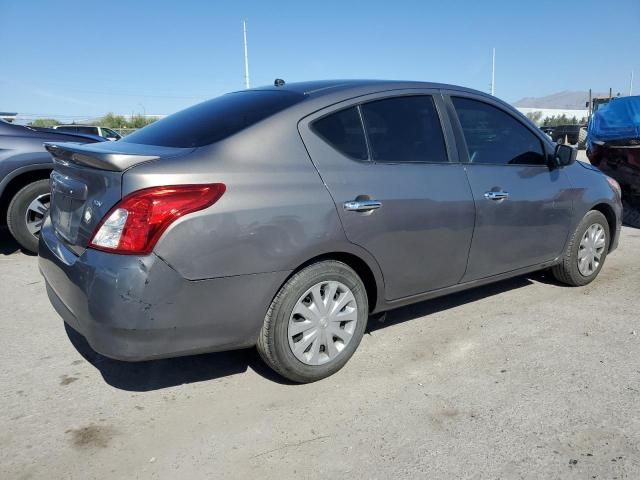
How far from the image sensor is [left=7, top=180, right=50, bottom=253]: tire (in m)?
5.14

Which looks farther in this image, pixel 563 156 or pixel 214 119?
pixel 563 156

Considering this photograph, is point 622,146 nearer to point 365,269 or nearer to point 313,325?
point 365,269

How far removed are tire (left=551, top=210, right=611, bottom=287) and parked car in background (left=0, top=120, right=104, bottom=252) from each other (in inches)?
195

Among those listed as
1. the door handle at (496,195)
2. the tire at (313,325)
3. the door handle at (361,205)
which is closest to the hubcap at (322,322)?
the tire at (313,325)

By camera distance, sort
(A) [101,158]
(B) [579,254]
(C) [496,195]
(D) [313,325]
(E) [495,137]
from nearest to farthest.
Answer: (A) [101,158] → (D) [313,325] → (C) [496,195] → (E) [495,137] → (B) [579,254]

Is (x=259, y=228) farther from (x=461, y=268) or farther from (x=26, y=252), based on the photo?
(x=26, y=252)

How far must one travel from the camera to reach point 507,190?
11.8 feet

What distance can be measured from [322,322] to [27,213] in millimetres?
3884

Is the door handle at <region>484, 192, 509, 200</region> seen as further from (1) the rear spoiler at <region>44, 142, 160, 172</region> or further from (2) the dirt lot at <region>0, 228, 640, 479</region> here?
(1) the rear spoiler at <region>44, 142, 160, 172</region>

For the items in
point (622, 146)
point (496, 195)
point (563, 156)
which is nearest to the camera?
point (496, 195)

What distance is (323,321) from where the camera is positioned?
2.83 metres

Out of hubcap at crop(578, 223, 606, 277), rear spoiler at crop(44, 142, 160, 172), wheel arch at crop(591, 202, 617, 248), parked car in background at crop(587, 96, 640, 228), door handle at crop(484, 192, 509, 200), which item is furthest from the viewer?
parked car in background at crop(587, 96, 640, 228)

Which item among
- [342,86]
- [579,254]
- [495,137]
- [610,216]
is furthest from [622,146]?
[342,86]

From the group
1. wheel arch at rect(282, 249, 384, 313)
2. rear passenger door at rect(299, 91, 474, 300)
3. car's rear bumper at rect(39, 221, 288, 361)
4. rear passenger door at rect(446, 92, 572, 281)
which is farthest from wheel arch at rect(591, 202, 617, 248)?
car's rear bumper at rect(39, 221, 288, 361)
